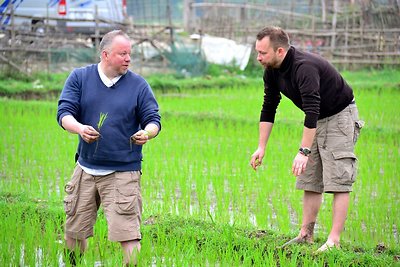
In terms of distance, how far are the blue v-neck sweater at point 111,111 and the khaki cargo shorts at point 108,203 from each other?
2.8 inches

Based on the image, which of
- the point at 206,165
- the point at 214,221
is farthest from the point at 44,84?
the point at 214,221

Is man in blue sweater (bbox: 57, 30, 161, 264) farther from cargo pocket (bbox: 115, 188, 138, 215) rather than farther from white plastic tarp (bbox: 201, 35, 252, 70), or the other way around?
white plastic tarp (bbox: 201, 35, 252, 70)

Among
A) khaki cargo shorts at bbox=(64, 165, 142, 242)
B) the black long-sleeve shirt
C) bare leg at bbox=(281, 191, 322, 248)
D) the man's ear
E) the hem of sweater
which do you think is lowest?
bare leg at bbox=(281, 191, 322, 248)

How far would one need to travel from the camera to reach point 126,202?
14.0ft

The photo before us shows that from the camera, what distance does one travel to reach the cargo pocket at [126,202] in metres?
4.26

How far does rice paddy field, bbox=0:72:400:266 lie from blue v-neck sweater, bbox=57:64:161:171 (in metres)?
0.58

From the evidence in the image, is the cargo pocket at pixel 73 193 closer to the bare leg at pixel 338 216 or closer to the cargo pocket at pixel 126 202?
the cargo pocket at pixel 126 202

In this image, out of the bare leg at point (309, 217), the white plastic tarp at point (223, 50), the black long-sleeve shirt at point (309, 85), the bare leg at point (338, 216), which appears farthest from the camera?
the white plastic tarp at point (223, 50)

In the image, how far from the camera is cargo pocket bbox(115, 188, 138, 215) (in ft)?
14.0

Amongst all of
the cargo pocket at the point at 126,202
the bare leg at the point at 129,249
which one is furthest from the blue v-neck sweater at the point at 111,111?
the bare leg at the point at 129,249

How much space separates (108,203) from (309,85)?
1358mm

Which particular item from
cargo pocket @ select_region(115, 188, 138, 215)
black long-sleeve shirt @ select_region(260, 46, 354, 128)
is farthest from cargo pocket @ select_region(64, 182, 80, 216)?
black long-sleeve shirt @ select_region(260, 46, 354, 128)

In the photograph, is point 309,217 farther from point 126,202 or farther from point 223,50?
point 223,50

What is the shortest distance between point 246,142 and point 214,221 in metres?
3.94
